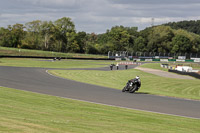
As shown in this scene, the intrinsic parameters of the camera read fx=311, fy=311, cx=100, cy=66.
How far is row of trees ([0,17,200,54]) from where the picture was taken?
124000 millimetres

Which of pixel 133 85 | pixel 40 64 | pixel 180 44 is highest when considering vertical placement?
pixel 180 44

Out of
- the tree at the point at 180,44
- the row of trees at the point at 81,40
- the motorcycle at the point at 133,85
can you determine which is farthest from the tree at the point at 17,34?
the motorcycle at the point at 133,85

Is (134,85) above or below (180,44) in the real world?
below

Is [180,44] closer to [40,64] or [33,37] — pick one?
[33,37]

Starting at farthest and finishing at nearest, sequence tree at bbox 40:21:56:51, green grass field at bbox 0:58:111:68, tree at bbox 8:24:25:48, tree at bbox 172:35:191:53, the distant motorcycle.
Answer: tree at bbox 172:35:191:53, tree at bbox 40:21:56:51, tree at bbox 8:24:25:48, green grass field at bbox 0:58:111:68, the distant motorcycle

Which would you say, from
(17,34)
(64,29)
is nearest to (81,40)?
(64,29)

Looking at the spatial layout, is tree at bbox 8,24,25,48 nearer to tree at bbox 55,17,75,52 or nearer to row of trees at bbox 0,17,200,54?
row of trees at bbox 0,17,200,54

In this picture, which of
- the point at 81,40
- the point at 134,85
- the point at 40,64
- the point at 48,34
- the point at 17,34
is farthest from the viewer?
the point at 81,40

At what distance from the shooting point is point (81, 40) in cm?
13950

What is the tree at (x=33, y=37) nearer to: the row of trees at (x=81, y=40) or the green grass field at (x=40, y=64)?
the row of trees at (x=81, y=40)

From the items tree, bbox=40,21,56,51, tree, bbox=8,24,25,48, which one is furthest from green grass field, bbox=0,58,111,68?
tree, bbox=40,21,56,51

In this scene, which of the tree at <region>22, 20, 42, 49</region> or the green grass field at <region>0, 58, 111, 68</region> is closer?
the green grass field at <region>0, 58, 111, 68</region>

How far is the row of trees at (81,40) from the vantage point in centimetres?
12400

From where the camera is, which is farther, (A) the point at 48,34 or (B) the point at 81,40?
(B) the point at 81,40
